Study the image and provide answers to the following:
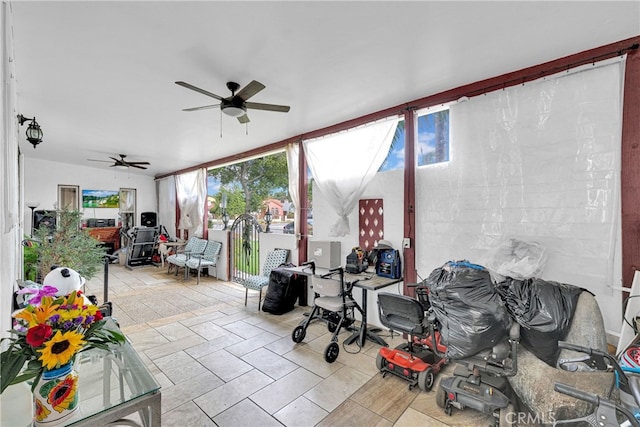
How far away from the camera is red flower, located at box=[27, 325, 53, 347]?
34.1 inches

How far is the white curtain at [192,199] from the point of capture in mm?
6738

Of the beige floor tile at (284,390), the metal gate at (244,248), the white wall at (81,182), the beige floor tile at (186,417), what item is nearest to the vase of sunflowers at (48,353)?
the beige floor tile at (186,417)

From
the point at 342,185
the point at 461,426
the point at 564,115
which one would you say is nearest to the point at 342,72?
the point at 342,185

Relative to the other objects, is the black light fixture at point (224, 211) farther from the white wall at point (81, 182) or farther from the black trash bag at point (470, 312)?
the black trash bag at point (470, 312)

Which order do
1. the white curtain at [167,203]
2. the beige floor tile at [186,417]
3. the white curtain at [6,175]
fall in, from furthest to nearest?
the white curtain at [167,203], the beige floor tile at [186,417], the white curtain at [6,175]

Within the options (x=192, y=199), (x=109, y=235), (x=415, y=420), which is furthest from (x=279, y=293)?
(x=109, y=235)

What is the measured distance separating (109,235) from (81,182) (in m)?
1.59

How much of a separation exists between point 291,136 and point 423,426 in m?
3.98

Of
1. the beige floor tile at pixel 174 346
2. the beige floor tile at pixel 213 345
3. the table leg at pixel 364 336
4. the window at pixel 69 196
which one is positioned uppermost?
the window at pixel 69 196

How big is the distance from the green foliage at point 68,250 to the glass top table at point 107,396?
2873 millimetres

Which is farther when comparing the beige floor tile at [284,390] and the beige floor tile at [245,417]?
the beige floor tile at [284,390]

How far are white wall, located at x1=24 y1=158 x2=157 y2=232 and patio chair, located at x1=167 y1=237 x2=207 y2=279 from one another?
2.70 metres

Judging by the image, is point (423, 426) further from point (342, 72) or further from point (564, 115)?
point (342, 72)

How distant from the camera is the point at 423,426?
6.14 feet
